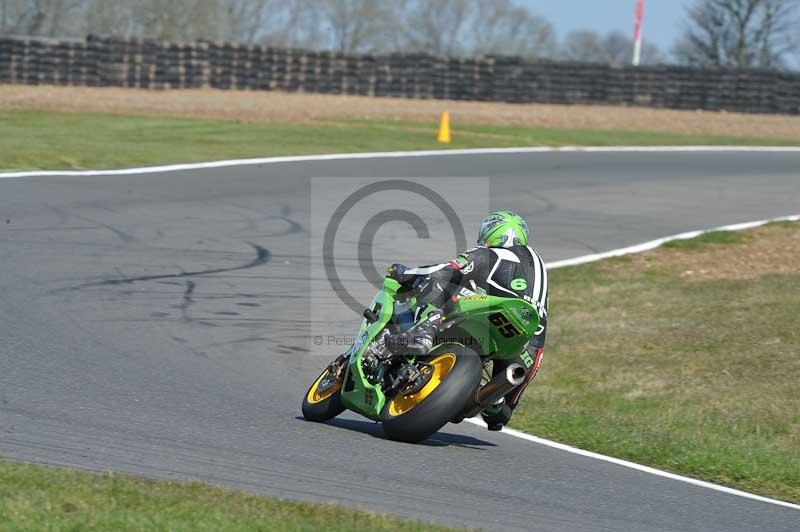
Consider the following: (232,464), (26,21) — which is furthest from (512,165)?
(26,21)

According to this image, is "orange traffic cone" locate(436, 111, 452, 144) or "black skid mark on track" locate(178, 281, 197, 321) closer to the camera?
"black skid mark on track" locate(178, 281, 197, 321)

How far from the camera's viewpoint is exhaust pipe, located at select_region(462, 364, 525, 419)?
726 cm

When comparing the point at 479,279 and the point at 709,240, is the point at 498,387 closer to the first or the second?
the point at 479,279

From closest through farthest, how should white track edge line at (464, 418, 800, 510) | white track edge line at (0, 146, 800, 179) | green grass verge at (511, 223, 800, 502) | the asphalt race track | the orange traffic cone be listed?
the asphalt race track
white track edge line at (464, 418, 800, 510)
green grass verge at (511, 223, 800, 502)
white track edge line at (0, 146, 800, 179)
the orange traffic cone

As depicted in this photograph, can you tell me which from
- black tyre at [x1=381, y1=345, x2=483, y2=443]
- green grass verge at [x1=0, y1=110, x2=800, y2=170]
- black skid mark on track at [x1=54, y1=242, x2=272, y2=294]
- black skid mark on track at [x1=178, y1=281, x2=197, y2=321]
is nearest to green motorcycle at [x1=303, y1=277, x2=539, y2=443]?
black tyre at [x1=381, y1=345, x2=483, y2=443]

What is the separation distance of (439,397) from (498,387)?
42cm

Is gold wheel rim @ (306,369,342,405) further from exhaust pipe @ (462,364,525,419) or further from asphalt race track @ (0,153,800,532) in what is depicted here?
exhaust pipe @ (462,364,525,419)

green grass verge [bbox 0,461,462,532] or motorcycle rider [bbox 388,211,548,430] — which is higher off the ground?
motorcycle rider [bbox 388,211,548,430]

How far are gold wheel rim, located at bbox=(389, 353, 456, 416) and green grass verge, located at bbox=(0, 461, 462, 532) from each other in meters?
1.54

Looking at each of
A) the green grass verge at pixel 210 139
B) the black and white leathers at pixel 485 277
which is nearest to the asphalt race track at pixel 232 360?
the black and white leathers at pixel 485 277

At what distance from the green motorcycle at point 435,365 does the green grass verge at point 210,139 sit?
12.0 metres

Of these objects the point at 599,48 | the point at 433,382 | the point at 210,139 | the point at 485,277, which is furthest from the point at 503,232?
the point at 599,48

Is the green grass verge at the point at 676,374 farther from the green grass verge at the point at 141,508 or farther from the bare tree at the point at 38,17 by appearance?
the bare tree at the point at 38,17

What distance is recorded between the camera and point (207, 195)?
17.3 m
